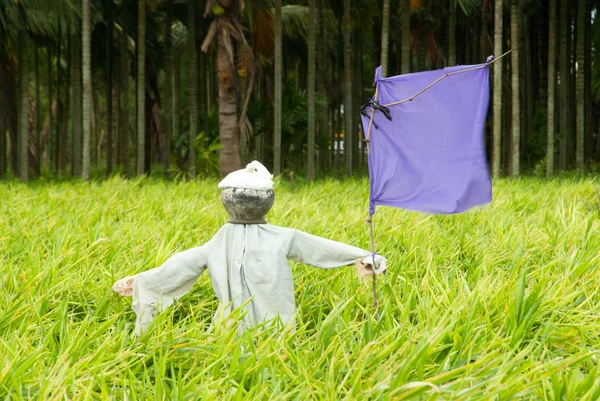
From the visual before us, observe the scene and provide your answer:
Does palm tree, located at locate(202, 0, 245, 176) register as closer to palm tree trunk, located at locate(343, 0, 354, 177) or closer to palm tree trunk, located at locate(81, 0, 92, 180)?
palm tree trunk, located at locate(81, 0, 92, 180)

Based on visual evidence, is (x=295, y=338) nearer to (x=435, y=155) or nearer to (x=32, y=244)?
(x=435, y=155)

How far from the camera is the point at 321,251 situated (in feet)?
10.9

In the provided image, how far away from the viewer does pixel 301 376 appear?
2807 millimetres

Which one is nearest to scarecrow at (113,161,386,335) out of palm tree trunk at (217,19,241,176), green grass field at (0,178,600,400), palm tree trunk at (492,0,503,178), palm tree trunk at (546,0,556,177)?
green grass field at (0,178,600,400)

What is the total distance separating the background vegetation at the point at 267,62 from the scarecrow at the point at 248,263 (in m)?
7.94

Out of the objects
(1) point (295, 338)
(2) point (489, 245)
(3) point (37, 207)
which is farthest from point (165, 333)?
(3) point (37, 207)

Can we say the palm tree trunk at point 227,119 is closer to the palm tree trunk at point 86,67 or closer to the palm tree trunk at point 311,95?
the palm tree trunk at point 311,95

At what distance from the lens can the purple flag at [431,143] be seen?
373 cm

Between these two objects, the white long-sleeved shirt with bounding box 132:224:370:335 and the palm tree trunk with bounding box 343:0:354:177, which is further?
the palm tree trunk with bounding box 343:0:354:177

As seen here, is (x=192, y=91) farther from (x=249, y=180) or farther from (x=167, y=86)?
(x=249, y=180)

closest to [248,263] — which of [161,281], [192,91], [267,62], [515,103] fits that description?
[161,281]

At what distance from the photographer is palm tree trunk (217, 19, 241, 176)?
11.4 metres

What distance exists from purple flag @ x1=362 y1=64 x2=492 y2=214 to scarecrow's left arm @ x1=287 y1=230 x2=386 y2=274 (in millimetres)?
527

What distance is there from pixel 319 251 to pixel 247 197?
430 mm
